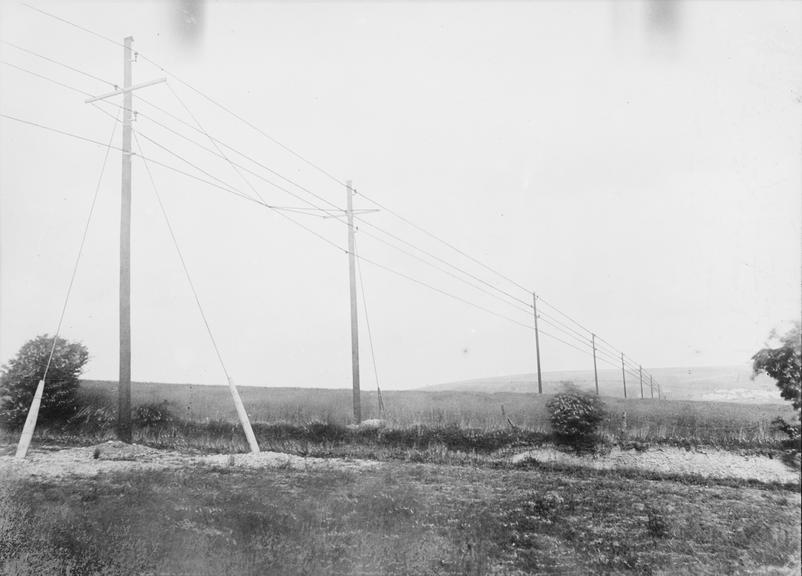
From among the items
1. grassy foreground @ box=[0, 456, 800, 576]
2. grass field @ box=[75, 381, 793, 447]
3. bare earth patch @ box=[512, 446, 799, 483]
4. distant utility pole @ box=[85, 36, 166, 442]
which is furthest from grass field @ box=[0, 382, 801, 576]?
grass field @ box=[75, 381, 793, 447]

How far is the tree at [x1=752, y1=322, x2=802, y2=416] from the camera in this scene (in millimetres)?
6617

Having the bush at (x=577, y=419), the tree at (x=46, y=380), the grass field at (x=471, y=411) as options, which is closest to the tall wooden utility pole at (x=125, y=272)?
the tree at (x=46, y=380)

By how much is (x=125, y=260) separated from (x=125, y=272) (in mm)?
334

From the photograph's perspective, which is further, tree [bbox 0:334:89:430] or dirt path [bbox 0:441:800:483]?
tree [bbox 0:334:89:430]

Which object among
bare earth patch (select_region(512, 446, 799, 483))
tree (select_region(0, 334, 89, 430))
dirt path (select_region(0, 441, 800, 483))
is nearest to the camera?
dirt path (select_region(0, 441, 800, 483))

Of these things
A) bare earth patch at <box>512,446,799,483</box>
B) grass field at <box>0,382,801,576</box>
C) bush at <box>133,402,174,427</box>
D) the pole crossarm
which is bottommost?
bare earth patch at <box>512,446,799,483</box>

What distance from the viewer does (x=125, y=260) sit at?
1383 cm

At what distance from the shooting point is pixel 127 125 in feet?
46.5

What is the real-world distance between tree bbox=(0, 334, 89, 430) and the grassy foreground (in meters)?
11.7

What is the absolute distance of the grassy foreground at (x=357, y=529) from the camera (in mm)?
6910

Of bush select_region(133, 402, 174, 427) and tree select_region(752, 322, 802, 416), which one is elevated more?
tree select_region(752, 322, 802, 416)

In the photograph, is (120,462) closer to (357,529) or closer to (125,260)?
(125,260)

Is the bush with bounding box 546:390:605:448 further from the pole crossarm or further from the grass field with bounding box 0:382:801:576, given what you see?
the pole crossarm

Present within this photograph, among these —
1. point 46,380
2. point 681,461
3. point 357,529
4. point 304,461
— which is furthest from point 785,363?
point 46,380
